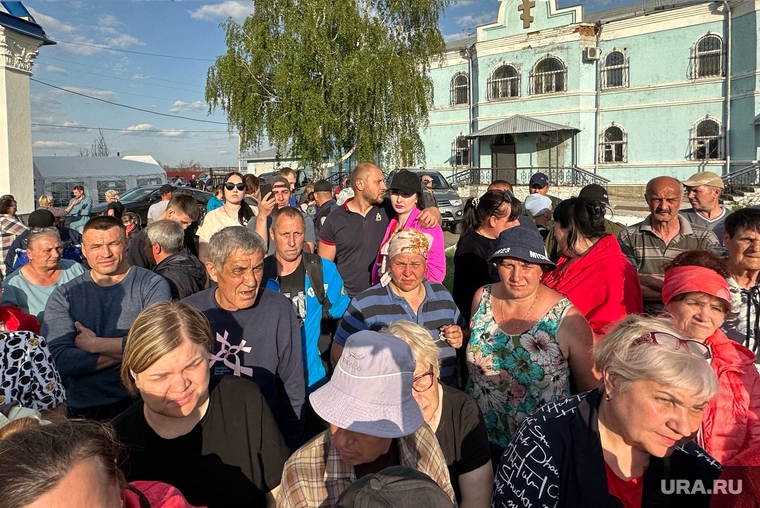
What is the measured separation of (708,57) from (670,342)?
1134 inches

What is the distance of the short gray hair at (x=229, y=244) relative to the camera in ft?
9.88

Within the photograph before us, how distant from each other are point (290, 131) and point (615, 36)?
17940 mm

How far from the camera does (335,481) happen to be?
1952 mm

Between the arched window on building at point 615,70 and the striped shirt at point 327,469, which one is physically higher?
the arched window on building at point 615,70

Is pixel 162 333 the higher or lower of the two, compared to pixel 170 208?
lower


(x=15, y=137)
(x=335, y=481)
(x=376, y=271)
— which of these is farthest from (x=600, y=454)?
(x=15, y=137)

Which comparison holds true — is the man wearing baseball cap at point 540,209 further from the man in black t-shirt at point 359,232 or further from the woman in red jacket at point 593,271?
the woman in red jacket at point 593,271

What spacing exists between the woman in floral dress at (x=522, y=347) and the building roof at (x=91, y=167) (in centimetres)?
2889

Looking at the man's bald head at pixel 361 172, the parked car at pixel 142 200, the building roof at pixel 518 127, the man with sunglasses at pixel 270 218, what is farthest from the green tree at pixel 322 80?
the man's bald head at pixel 361 172

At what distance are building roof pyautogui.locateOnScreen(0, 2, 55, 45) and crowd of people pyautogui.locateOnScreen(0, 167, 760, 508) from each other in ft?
31.2

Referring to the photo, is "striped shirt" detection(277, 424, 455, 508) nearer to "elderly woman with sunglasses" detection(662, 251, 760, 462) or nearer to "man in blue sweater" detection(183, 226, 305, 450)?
"man in blue sweater" detection(183, 226, 305, 450)

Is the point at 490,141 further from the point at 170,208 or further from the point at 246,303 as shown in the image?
the point at 246,303

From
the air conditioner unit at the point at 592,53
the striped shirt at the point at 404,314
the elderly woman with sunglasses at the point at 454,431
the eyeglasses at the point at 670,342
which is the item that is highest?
the air conditioner unit at the point at 592,53

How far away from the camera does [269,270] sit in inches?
151
